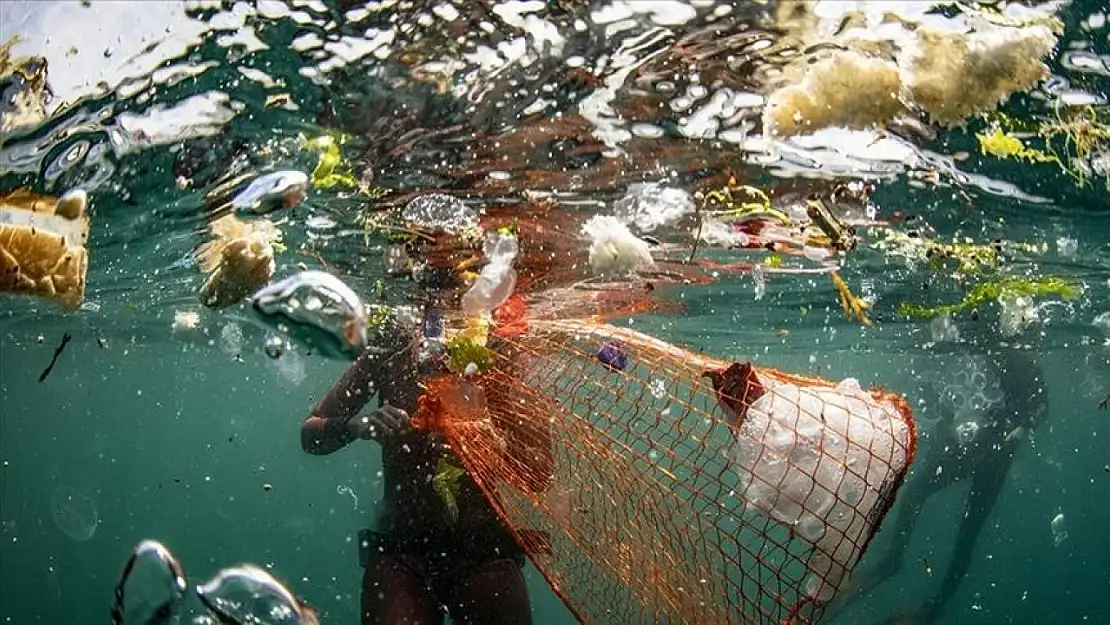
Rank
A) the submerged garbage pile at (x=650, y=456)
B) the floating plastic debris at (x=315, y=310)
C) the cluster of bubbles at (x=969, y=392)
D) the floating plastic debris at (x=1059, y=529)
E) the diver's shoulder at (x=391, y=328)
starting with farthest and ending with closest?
1. the floating plastic debris at (x=1059, y=529)
2. the cluster of bubbles at (x=969, y=392)
3. the diver's shoulder at (x=391, y=328)
4. the floating plastic debris at (x=315, y=310)
5. the submerged garbage pile at (x=650, y=456)

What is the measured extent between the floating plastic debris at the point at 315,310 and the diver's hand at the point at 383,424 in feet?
3.03

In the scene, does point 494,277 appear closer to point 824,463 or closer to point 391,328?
point 391,328

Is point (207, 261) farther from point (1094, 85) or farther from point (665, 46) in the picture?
point (1094, 85)

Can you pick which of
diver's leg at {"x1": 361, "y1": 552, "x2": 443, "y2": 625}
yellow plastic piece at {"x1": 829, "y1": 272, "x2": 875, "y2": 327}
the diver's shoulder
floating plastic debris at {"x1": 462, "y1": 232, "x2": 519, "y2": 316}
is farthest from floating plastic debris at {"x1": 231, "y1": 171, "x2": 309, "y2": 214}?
yellow plastic piece at {"x1": 829, "y1": 272, "x2": 875, "y2": 327}

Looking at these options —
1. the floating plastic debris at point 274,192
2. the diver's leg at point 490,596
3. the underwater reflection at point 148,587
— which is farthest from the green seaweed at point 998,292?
the underwater reflection at point 148,587

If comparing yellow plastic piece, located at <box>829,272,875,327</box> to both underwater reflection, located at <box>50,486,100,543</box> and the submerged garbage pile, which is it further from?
underwater reflection, located at <box>50,486,100,543</box>

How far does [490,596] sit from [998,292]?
17.9 meters

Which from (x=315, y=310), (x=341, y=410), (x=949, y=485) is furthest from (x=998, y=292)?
(x=315, y=310)

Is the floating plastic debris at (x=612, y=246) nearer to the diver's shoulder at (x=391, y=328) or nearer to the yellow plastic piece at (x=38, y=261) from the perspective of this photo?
the diver's shoulder at (x=391, y=328)

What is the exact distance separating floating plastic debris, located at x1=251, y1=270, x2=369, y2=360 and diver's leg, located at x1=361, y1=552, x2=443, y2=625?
2234 millimetres

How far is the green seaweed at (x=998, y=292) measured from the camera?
715 inches

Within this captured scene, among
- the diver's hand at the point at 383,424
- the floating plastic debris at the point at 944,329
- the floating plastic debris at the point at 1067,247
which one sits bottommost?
the floating plastic debris at the point at 944,329

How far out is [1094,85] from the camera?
323 inches

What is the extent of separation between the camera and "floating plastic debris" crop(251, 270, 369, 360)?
18.1 feet
